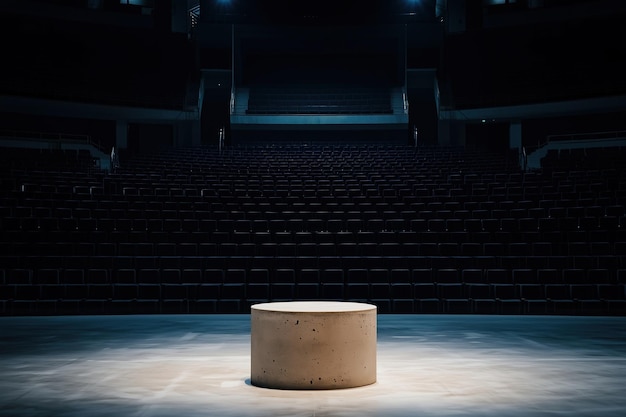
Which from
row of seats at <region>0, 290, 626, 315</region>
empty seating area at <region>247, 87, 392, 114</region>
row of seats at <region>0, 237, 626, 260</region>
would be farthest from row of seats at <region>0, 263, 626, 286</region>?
empty seating area at <region>247, 87, 392, 114</region>

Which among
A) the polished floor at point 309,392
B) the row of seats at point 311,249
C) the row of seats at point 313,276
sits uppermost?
the row of seats at point 311,249

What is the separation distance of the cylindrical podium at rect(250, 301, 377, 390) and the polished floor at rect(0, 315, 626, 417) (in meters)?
0.12

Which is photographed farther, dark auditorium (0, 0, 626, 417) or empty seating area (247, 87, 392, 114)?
empty seating area (247, 87, 392, 114)

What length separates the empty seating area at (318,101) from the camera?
1142 inches

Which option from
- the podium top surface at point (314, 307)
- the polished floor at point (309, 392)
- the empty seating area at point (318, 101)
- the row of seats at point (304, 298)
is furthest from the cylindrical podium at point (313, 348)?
the empty seating area at point (318, 101)

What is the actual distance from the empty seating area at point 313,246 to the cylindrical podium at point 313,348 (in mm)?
5381

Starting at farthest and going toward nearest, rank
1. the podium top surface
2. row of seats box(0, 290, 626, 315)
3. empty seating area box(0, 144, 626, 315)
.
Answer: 1. empty seating area box(0, 144, 626, 315)
2. row of seats box(0, 290, 626, 315)
3. the podium top surface

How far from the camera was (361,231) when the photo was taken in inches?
505

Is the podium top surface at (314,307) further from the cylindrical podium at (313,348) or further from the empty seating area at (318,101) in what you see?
the empty seating area at (318,101)

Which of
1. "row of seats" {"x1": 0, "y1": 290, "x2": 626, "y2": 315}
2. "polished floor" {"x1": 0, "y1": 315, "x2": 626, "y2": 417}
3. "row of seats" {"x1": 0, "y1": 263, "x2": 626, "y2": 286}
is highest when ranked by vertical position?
"row of seats" {"x1": 0, "y1": 263, "x2": 626, "y2": 286}

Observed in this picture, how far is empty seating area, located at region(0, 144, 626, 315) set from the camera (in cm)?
1082

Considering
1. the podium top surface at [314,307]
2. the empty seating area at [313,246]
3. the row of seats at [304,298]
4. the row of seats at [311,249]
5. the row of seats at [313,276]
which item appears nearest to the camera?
the podium top surface at [314,307]

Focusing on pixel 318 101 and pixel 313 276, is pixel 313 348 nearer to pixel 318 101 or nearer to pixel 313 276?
pixel 313 276

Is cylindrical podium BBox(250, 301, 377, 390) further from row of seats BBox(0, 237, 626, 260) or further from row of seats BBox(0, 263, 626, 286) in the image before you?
row of seats BBox(0, 237, 626, 260)
